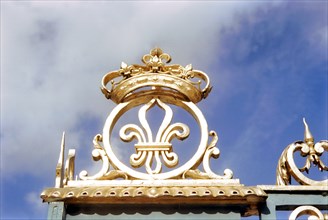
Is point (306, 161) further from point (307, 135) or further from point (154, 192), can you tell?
point (154, 192)

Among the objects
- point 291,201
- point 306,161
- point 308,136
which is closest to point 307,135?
point 308,136

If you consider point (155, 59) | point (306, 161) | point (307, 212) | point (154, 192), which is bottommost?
point (307, 212)

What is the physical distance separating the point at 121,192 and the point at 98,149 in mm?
543

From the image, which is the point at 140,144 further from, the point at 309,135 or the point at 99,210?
the point at 309,135

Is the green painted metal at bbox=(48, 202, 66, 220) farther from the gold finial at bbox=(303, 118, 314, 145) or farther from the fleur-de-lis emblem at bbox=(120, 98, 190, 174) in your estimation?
the gold finial at bbox=(303, 118, 314, 145)

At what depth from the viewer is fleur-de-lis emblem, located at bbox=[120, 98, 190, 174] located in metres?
4.46

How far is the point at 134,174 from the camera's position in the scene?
439 centimetres

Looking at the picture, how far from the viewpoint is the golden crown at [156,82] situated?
4.83 meters

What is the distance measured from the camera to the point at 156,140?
15.0 ft

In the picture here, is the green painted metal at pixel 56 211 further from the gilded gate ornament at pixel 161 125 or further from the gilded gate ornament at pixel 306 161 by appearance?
the gilded gate ornament at pixel 306 161

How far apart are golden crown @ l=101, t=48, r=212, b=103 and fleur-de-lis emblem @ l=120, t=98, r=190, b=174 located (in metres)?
0.17

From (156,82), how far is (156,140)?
0.59 metres

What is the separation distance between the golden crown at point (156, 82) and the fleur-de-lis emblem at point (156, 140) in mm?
171

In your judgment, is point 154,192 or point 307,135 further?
point 307,135
